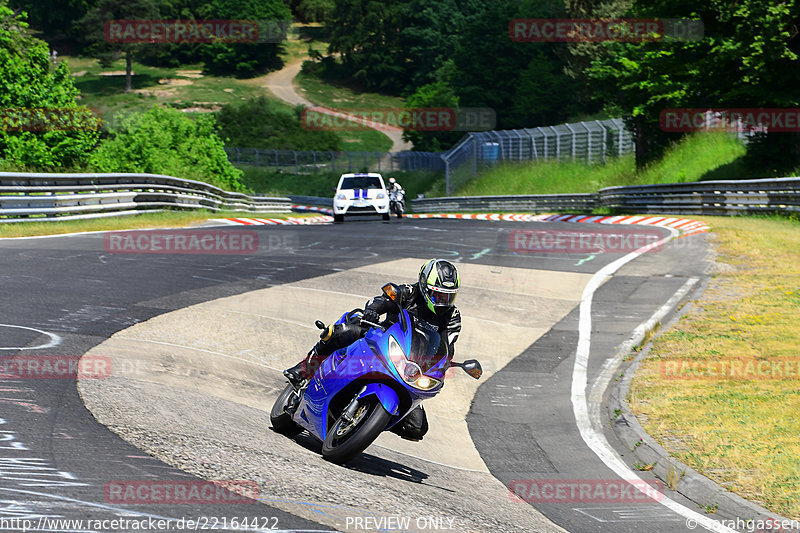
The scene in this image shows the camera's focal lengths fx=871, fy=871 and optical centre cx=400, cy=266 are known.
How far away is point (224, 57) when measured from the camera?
124m

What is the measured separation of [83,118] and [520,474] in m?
24.8

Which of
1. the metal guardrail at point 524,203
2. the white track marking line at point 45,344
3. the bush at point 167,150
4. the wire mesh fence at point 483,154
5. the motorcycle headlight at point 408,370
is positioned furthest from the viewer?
the wire mesh fence at point 483,154

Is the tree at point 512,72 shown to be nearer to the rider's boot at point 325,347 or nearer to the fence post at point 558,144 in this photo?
the fence post at point 558,144

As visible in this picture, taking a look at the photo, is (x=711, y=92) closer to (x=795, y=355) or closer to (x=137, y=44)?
(x=795, y=355)

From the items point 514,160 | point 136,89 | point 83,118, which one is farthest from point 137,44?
point 83,118

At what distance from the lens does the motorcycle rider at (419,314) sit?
6457 millimetres
